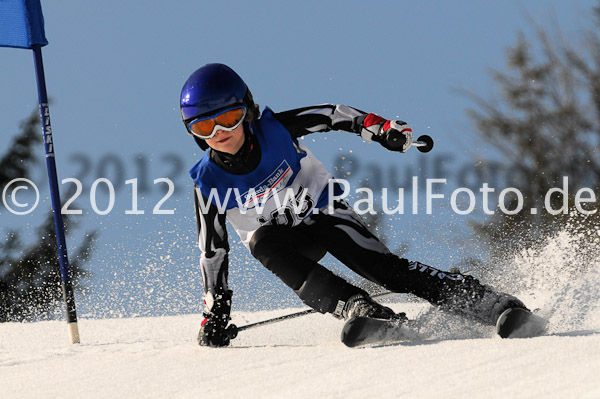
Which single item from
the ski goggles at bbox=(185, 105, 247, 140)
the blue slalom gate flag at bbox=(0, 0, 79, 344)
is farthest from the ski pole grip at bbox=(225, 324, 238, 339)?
the blue slalom gate flag at bbox=(0, 0, 79, 344)

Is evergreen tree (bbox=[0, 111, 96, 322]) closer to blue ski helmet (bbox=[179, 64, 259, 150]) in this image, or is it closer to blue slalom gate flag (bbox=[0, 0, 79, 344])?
blue slalom gate flag (bbox=[0, 0, 79, 344])

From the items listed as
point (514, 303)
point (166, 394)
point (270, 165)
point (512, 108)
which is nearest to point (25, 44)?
point (270, 165)

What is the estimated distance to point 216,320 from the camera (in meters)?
3.86

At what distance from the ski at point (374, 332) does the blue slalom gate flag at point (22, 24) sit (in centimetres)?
366

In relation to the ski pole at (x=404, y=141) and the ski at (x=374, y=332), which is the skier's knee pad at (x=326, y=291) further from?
the ski pole at (x=404, y=141)

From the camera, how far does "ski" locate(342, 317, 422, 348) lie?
3.07m

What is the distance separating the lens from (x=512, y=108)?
13578mm

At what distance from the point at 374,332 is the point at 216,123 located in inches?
50.3

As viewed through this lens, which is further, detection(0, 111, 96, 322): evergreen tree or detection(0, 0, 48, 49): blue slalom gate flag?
detection(0, 111, 96, 322): evergreen tree

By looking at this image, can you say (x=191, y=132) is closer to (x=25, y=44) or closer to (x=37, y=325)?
(x=25, y=44)

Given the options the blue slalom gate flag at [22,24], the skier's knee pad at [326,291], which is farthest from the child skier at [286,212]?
the blue slalom gate flag at [22,24]

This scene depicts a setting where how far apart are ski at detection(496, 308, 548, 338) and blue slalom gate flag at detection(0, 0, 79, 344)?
312 cm

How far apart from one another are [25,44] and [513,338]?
4.26m

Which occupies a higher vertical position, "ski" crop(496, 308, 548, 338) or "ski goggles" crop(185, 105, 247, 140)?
"ski goggles" crop(185, 105, 247, 140)
